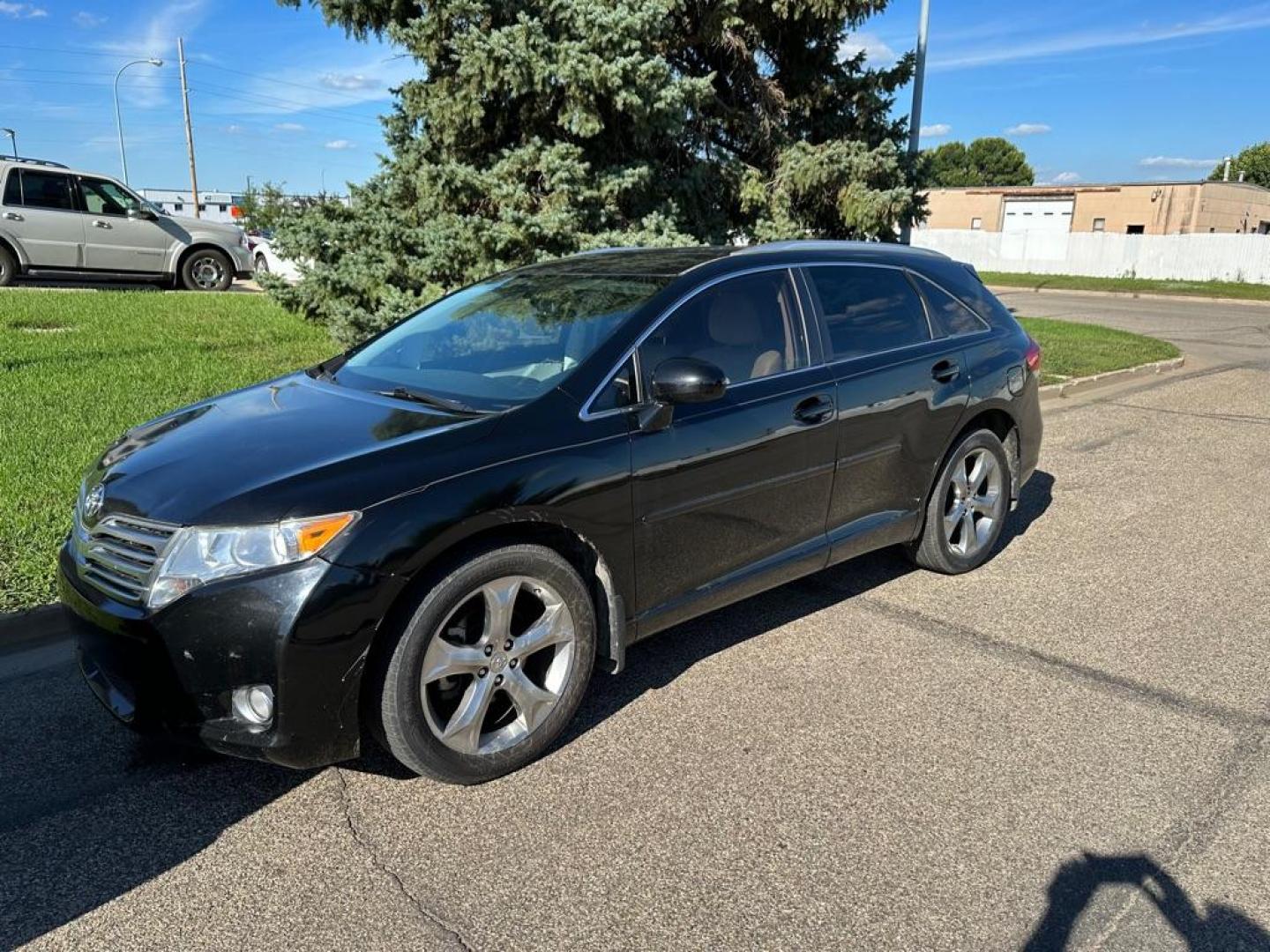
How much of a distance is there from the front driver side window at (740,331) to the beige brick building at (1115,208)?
50.9m

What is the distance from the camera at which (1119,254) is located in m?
39.1

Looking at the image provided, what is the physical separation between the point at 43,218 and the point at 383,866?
44.8 ft

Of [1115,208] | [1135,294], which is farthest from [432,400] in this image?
[1115,208]

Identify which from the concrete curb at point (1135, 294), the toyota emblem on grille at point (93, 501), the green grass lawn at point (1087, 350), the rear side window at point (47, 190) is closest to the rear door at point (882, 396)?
the toyota emblem on grille at point (93, 501)

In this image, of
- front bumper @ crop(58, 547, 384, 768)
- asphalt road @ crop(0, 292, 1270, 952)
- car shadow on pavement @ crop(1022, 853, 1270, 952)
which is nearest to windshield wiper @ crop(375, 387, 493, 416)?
front bumper @ crop(58, 547, 384, 768)

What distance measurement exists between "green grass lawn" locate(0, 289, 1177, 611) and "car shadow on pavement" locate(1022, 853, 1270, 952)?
415cm

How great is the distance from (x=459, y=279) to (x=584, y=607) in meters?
6.41

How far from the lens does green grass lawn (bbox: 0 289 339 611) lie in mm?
5051

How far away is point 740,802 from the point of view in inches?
120

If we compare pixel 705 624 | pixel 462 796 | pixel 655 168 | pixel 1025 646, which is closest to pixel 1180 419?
pixel 655 168

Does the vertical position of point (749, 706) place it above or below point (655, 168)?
below

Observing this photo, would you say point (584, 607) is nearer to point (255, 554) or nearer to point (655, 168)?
point (255, 554)

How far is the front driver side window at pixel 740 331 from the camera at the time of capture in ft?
12.2

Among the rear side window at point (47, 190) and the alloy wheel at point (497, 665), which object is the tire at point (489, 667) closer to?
the alloy wheel at point (497, 665)
